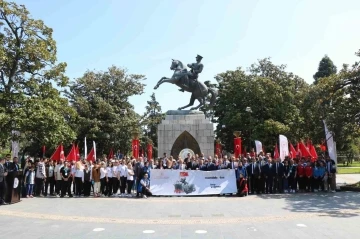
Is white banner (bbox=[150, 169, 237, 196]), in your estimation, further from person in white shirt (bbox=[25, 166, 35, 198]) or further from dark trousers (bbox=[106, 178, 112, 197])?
person in white shirt (bbox=[25, 166, 35, 198])

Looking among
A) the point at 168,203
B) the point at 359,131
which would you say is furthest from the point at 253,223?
the point at 359,131

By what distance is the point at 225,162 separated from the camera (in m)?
15.9

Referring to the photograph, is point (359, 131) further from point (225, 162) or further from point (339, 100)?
point (225, 162)

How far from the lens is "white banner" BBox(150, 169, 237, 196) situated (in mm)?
14817

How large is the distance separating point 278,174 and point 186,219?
7559mm

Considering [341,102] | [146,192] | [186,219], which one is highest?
[341,102]

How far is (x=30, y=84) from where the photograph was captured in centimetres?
1803

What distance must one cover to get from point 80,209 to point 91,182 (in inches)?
174

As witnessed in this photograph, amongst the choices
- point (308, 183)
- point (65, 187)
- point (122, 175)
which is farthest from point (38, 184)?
point (308, 183)

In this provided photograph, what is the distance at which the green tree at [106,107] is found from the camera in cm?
3431

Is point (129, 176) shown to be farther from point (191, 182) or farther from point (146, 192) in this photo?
point (191, 182)

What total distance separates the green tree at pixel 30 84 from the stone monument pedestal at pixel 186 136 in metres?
5.97

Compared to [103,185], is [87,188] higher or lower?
lower

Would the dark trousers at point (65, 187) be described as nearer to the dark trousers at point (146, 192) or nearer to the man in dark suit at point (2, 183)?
the man in dark suit at point (2, 183)
